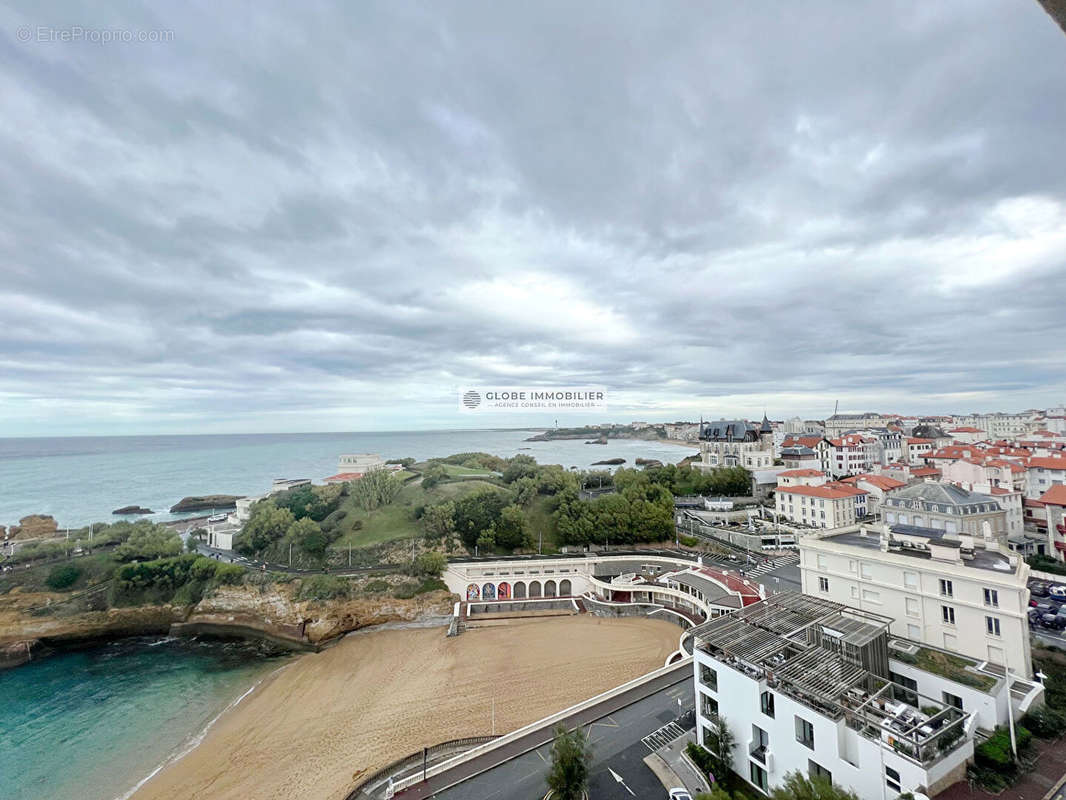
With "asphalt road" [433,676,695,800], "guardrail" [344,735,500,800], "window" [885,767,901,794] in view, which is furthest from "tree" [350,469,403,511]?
"window" [885,767,901,794]

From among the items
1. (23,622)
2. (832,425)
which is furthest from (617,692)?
(832,425)

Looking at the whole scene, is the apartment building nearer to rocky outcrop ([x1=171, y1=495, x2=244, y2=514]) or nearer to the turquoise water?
the turquoise water

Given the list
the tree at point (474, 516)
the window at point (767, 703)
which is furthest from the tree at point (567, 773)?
the tree at point (474, 516)

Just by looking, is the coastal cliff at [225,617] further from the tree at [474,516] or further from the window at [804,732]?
the window at [804,732]

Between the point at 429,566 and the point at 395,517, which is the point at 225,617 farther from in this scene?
the point at 395,517

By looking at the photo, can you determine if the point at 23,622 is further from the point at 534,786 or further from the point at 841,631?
the point at 841,631
